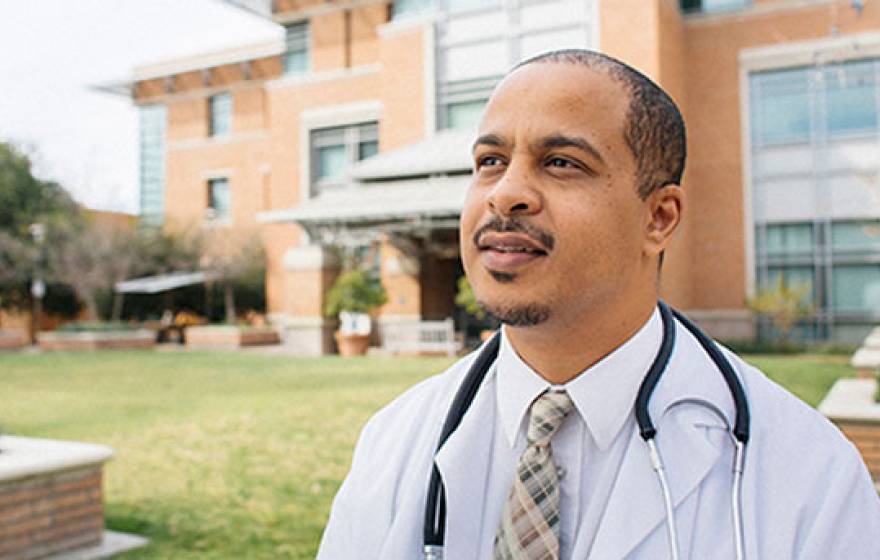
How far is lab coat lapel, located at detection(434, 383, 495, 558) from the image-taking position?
50.0 inches

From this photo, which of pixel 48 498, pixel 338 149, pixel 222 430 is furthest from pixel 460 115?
pixel 48 498

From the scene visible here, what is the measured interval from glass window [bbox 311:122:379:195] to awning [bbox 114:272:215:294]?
5389 millimetres

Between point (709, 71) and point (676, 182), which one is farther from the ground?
point (709, 71)

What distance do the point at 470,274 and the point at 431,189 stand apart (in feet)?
56.7

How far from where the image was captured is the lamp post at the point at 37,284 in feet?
84.2

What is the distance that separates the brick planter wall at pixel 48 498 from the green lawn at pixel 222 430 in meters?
0.37

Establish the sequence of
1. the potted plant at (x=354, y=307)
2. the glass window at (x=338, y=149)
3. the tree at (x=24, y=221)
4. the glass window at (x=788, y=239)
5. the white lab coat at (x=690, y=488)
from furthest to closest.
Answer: the tree at (x=24, y=221) → the glass window at (x=338, y=149) → the potted plant at (x=354, y=307) → the glass window at (x=788, y=239) → the white lab coat at (x=690, y=488)

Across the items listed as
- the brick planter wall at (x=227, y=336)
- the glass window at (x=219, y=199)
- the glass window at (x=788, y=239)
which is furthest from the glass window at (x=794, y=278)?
the glass window at (x=219, y=199)

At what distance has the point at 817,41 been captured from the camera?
18906mm

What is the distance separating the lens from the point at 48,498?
4.29 metres

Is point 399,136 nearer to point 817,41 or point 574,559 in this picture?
point 817,41

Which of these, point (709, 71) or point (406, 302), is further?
point (406, 302)

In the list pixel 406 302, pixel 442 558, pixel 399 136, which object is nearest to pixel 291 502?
pixel 442 558

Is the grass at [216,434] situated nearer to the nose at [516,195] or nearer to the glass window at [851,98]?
the nose at [516,195]
